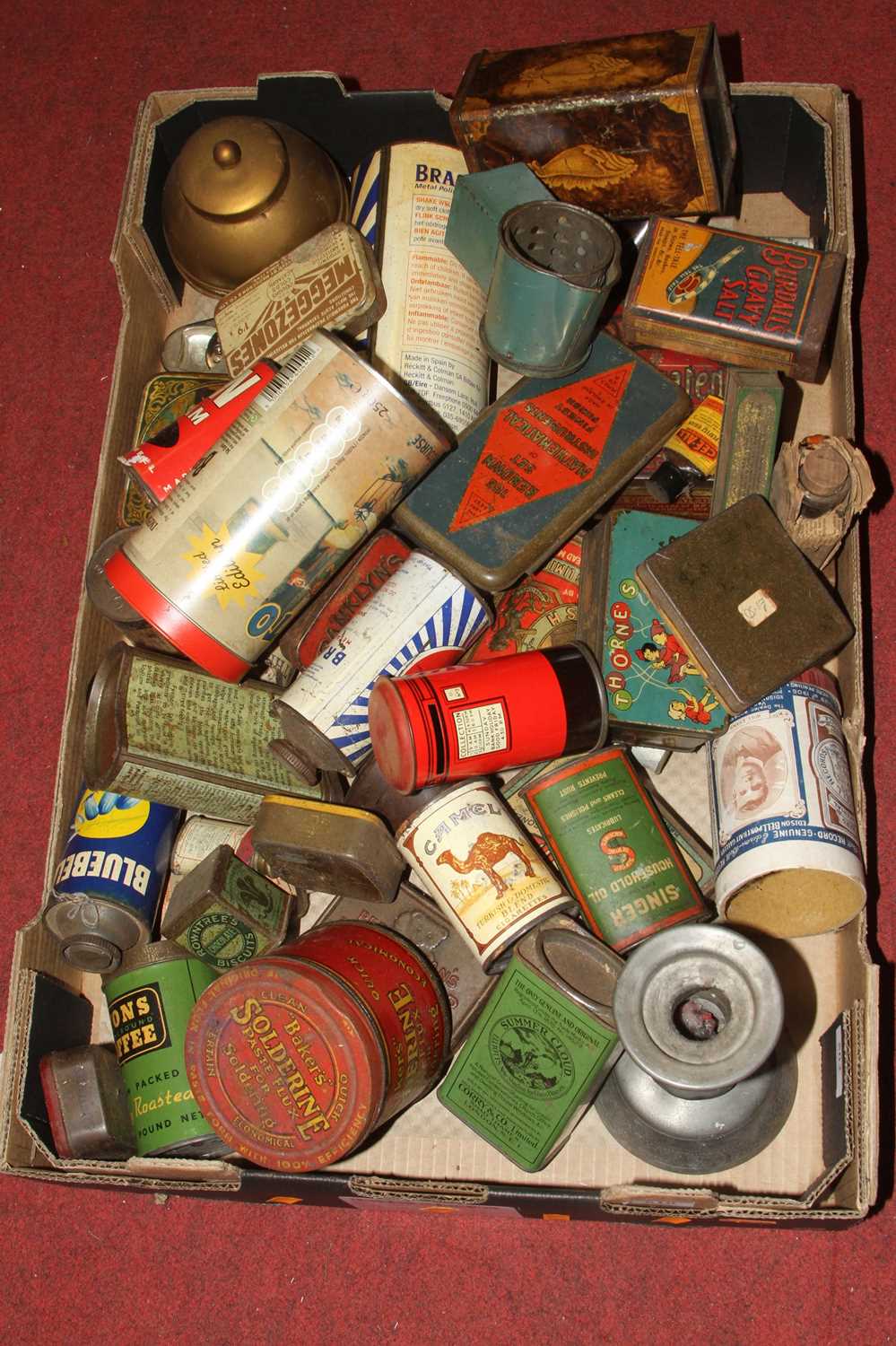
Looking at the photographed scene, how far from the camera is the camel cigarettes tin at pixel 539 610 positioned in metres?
1.55

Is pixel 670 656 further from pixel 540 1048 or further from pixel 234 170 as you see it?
pixel 234 170

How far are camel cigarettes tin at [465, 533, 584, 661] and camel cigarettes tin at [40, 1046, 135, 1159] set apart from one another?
688 millimetres

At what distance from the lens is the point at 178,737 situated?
4.71 feet

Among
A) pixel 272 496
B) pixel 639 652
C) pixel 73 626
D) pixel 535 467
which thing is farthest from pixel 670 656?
pixel 73 626

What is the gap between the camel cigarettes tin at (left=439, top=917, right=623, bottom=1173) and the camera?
135cm

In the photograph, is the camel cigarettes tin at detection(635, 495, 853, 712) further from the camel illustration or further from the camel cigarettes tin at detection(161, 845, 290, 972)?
the camel cigarettes tin at detection(161, 845, 290, 972)

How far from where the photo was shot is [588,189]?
162 cm

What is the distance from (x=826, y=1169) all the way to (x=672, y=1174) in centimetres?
18

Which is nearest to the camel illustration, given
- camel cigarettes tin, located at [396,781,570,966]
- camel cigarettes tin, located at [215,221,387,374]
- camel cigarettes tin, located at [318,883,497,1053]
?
camel cigarettes tin, located at [396,781,570,966]

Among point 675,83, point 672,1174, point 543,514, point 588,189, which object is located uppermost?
point 675,83

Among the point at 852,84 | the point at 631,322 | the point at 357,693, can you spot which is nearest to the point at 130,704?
the point at 357,693

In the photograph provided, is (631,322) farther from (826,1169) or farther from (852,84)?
(826,1169)

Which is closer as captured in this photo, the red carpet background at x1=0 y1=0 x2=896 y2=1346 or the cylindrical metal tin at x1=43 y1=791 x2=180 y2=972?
the cylindrical metal tin at x1=43 y1=791 x2=180 y2=972

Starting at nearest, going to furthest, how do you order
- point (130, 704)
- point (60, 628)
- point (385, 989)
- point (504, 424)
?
point (385, 989), point (130, 704), point (504, 424), point (60, 628)
